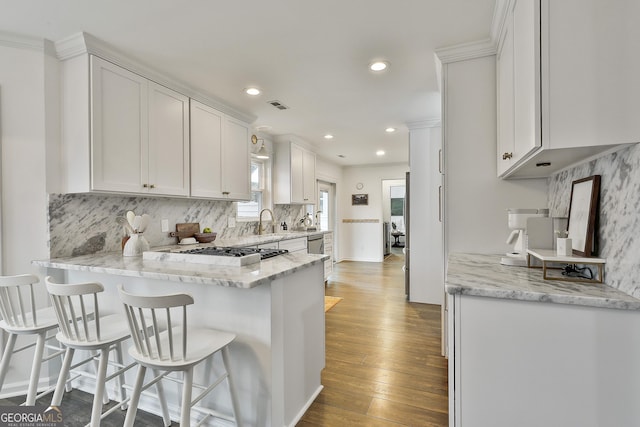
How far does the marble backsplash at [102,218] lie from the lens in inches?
85.4

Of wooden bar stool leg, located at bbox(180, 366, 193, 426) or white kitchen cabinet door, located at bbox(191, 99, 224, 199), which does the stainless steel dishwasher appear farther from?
wooden bar stool leg, located at bbox(180, 366, 193, 426)

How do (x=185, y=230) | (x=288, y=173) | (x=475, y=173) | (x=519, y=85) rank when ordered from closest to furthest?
(x=519, y=85)
(x=475, y=173)
(x=185, y=230)
(x=288, y=173)

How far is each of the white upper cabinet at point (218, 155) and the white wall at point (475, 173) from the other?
2.22m

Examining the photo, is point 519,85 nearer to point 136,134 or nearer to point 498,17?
point 498,17

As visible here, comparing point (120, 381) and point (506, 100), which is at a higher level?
point (506, 100)

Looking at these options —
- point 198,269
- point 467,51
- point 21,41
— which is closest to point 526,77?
point 467,51

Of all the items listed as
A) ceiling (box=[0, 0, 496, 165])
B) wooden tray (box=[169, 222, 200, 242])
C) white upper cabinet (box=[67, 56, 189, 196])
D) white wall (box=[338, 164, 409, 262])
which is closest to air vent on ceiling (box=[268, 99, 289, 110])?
ceiling (box=[0, 0, 496, 165])

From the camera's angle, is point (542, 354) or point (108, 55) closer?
point (542, 354)

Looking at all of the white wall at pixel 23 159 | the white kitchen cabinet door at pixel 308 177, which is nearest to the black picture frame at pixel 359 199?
the white kitchen cabinet door at pixel 308 177

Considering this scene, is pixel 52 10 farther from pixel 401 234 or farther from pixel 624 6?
pixel 401 234

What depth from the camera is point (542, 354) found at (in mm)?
1103

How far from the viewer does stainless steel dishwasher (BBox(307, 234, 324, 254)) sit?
14.7 ft

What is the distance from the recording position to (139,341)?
1360 millimetres

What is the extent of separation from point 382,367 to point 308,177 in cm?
352
